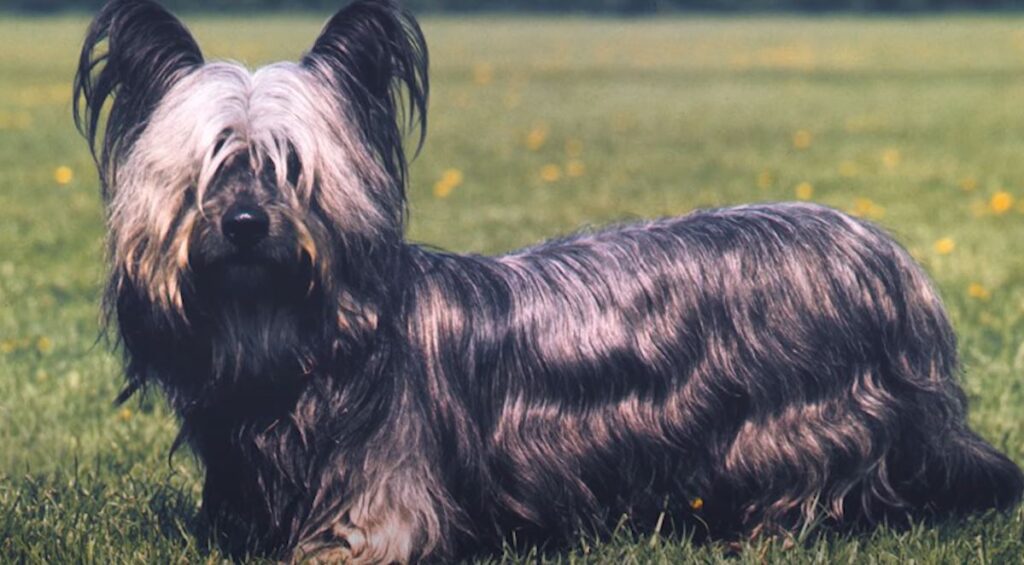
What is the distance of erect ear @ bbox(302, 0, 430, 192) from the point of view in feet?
13.6

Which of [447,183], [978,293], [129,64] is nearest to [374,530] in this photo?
[129,64]

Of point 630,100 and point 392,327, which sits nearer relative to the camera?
point 392,327

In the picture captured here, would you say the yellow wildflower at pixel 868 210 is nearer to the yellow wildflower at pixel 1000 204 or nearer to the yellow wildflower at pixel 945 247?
the yellow wildflower at pixel 1000 204

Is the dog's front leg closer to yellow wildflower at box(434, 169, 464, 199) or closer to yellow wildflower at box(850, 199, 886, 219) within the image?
yellow wildflower at box(850, 199, 886, 219)

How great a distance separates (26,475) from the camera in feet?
18.0

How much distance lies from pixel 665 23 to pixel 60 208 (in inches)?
1710

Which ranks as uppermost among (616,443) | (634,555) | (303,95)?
(303,95)

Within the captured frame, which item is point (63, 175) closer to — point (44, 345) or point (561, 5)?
point (44, 345)

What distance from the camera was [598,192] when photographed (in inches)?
539

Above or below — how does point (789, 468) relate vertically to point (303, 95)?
below

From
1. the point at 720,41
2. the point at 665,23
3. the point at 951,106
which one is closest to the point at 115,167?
the point at 951,106

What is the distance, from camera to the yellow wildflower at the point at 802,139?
56.5ft

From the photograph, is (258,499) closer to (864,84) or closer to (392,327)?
(392,327)

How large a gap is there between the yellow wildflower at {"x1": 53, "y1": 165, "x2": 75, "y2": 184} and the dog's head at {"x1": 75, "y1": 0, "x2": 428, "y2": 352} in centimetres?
950
